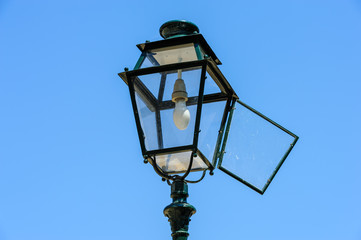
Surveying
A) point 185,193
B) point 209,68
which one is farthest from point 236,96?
point 185,193

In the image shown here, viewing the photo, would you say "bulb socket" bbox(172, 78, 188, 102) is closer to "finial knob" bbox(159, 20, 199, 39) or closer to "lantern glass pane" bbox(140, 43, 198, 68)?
"lantern glass pane" bbox(140, 43, 198, 68)

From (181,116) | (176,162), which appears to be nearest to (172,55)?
(181,116)

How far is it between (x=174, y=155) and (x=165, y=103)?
19.5 inches

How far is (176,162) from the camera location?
4.96m

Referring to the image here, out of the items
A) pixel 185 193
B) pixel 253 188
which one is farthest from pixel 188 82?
pixel 253 188

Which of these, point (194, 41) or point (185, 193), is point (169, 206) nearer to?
point (185, 193)

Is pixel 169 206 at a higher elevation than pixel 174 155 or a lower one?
lower

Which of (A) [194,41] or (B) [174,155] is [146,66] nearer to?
(A) [194,41]

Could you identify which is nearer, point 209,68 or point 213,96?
point 209,68

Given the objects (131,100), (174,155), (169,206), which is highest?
(131,100)

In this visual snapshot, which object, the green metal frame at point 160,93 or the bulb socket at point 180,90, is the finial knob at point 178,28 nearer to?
the green metal frame at point 160,93

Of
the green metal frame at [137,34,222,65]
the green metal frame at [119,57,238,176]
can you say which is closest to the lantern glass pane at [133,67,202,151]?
the green metal frame at [119,57,238,176]

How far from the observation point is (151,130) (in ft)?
16.3

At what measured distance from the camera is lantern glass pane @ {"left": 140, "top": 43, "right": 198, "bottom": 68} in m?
5.06
